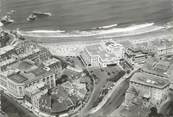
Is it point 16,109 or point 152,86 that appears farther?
point 16,109

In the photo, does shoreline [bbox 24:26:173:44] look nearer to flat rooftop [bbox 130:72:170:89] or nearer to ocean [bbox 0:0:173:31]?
ocean [bbox 0:0:173:31]

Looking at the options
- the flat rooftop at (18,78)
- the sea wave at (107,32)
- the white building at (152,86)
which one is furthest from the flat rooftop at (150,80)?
the sea wave at (107,32)

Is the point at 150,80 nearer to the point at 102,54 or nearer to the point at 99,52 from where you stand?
the point at 102,54

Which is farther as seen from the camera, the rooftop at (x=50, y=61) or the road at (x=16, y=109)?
the rooftop at (x=50, y=61)

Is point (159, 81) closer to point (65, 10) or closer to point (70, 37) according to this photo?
point (70, 37)

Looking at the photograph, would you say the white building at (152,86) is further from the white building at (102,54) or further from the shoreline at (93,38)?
the shoreline at (93,38)

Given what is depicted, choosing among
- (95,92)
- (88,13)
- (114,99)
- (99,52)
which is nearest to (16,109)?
(95,92)
